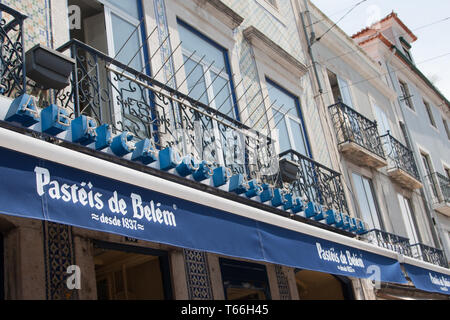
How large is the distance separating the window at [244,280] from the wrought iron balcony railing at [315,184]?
154 centimetres

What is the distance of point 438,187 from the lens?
53.5 ft

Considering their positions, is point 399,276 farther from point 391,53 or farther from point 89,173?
point 391,53

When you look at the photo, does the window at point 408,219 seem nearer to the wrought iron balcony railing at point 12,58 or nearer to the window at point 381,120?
the window at point 381,120

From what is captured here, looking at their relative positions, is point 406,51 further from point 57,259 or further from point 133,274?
point 57,259

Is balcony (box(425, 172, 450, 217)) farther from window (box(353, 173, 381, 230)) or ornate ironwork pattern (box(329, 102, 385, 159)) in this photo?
window (box(353, 173, 381, 230))

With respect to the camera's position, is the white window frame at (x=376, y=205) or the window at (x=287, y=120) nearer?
the window at (x=287, y=120)

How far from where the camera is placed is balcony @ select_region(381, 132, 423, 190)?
45.2 ft

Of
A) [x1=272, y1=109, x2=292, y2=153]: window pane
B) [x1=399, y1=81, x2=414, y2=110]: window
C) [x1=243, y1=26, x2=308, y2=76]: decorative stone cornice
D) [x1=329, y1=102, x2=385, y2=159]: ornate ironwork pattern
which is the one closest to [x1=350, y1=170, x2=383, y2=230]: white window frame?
[x1=329, y1=102, x2=385, y2=159]: ornate ironwork pattern

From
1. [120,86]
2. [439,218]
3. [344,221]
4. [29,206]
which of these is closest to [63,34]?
[120,86]

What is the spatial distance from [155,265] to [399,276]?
353 cm

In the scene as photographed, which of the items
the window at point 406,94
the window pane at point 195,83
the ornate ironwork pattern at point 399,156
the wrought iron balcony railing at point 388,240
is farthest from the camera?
the window at point 406,94

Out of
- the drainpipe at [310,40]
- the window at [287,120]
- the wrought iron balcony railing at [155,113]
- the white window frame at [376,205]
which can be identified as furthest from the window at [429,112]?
the wrought iron balcony railing at [155,113]

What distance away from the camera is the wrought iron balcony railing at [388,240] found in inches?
454

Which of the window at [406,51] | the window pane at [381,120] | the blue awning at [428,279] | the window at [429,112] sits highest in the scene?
the window at [406,51]
